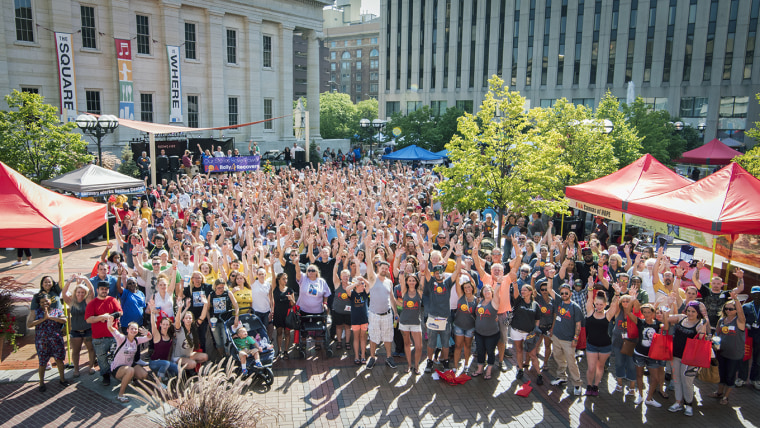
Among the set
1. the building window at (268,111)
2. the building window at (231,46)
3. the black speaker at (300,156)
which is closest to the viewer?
the black speaker at (300,156)

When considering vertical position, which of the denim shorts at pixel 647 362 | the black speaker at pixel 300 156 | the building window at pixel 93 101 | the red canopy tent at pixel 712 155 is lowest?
the denim shorts at pixel 647 362

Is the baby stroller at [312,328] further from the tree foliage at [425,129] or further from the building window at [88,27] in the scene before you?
the tree foliage at [425,129]

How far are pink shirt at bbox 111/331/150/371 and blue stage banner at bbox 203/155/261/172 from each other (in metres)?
17.7

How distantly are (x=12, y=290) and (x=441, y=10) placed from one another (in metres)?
59.7

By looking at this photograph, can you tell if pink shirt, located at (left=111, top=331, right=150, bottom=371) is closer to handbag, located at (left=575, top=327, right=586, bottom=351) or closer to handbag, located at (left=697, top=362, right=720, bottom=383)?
handbag, located at (left=575, top=327, right=586, bottom=351)

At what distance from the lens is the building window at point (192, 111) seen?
3553cm

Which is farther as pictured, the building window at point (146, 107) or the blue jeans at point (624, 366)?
the building window at point (146, 107)

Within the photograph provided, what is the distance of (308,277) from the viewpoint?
9.07m

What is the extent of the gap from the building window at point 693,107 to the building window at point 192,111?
44726mm

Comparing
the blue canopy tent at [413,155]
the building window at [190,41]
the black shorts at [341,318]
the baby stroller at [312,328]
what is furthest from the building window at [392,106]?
the baby stroller at [312,328]

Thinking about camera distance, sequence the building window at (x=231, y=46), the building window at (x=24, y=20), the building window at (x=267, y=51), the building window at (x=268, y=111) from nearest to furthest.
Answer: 1. the building window at (x=24, y=20)
2. the building window at (x=231, y=46)
3. the building window at (x=267, y=51)
4. the building window at (x=268, y=111)

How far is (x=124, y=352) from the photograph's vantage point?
25.0ft

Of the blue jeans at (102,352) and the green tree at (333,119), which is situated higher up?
the green tree at (333,119)

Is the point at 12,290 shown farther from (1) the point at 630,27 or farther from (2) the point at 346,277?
(1) the point at 630,27
